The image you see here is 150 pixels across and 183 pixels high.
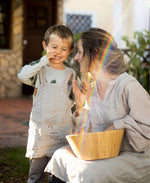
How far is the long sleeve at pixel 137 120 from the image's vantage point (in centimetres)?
173

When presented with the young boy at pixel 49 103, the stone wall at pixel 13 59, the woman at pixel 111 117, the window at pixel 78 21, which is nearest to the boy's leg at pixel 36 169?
the young boy at pixel 49 103

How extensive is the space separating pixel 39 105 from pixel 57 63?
12.1 inches

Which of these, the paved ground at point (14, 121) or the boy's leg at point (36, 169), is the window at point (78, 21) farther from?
the boy's leg at point (36, 169)

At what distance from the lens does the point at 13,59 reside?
8008mm

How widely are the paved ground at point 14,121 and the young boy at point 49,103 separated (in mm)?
1751

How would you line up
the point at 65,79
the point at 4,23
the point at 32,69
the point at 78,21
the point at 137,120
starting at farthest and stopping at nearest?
the point at 78,21, the point at 4,23, the point at 65,79, the point at 32,69, the point at 137,120

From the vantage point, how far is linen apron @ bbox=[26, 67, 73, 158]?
2.11 m

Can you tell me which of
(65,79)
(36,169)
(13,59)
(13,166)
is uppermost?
(65,79)

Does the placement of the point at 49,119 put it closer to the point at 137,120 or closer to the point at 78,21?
the point at 137,120

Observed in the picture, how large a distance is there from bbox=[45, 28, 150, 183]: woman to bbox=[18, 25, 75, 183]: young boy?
0.21 m

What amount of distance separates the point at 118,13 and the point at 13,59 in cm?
355

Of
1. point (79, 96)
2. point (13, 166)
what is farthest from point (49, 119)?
point (13, 166)

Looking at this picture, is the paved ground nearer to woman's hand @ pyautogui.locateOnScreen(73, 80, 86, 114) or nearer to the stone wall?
the stone wall

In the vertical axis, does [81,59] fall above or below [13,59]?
above
